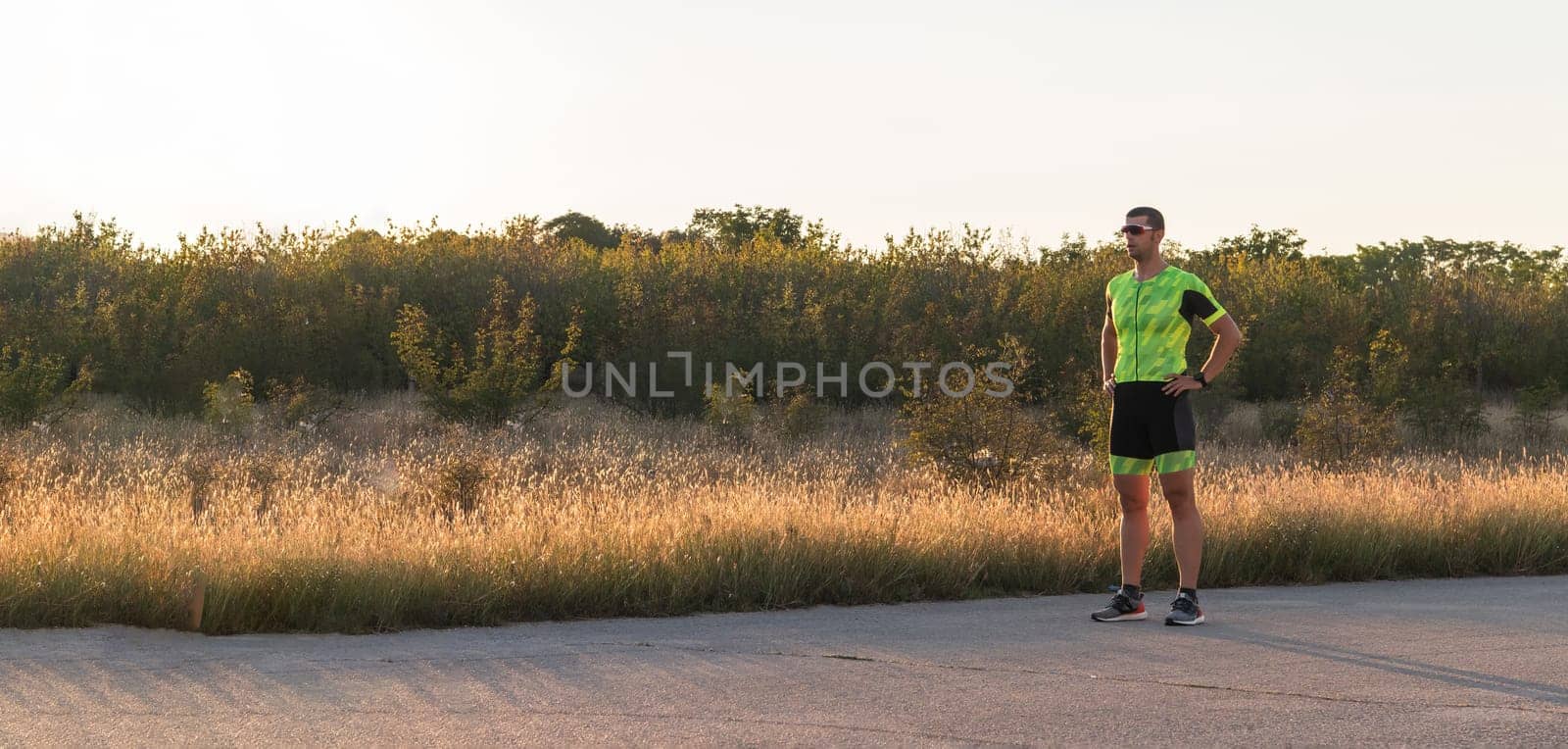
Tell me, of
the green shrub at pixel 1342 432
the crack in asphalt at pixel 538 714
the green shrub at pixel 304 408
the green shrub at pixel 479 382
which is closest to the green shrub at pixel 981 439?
the green shrub at pixel 1342 432

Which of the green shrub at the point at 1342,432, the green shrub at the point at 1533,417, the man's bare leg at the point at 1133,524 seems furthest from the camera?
the green shrub at the point at 1533,417

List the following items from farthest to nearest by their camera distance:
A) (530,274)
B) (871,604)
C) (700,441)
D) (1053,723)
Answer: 1. (530,274)
2. (700,441)
3. (871,604)
4. (1053,723)

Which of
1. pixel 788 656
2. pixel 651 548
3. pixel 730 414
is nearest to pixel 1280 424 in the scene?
pixel 730 414

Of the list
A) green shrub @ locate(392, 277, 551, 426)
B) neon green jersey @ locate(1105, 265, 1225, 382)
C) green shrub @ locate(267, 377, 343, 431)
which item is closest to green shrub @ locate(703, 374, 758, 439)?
green shrub @ locate(392, 277, 551, 426)

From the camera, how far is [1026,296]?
29812 millimetres

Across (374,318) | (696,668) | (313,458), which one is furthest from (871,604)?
(374,318)

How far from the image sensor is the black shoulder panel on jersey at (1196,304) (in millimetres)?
7133

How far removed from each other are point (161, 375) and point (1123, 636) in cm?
2295

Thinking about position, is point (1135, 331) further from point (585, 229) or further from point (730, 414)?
point (585, 229)

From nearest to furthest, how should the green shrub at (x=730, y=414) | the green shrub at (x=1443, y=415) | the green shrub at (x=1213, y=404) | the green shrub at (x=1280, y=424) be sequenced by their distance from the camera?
the green shrub at (x=730, y=414)
the green shrub at (x=1280, y=424)
the green shrub at (x=1443, y=415)
the green shrub at (x=1213, y=404)

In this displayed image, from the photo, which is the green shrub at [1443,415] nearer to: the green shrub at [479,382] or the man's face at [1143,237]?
the green shrub at [479,382]

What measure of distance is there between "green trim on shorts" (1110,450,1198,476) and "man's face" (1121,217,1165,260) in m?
1.05

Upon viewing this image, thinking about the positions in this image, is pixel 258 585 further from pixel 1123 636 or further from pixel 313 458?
pixel 313 458

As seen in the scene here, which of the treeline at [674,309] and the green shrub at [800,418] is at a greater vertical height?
the treeline at [674,309]
